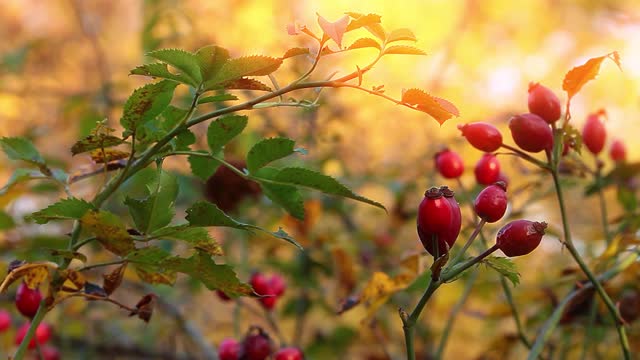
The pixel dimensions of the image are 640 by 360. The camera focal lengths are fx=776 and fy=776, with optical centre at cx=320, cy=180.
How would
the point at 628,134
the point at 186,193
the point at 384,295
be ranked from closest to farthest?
the point at 384,295 → the point at 186,193 → the point at 628,134

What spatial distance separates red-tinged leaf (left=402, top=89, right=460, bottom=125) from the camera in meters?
0.60

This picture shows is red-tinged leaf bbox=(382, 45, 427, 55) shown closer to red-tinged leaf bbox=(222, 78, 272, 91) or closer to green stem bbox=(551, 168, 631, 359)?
red-tinged leaf bbox=(222, 78, 272, 91)

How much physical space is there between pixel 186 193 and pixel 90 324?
0.38 m

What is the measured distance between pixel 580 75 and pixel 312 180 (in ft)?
0.92

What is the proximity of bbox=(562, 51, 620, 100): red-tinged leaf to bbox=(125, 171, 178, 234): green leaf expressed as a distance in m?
0.38

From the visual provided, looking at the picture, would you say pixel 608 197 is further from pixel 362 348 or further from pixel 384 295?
pixel 384 295

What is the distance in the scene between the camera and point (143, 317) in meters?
0.71

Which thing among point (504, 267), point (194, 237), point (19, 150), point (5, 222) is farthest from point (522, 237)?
point (5, 222)

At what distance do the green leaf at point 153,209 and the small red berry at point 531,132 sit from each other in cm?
33

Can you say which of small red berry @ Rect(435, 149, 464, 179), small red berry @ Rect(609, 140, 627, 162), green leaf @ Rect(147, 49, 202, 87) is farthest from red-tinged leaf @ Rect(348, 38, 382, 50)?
small red berry @ Rect(609, 140, 627, 162)

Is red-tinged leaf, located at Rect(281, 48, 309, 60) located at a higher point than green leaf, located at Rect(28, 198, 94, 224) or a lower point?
higher

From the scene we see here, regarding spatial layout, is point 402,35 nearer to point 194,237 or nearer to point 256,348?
point 194,237

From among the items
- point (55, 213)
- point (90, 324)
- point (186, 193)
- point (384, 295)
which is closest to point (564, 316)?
point (384, 295)

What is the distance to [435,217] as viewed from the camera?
0.59 metres
